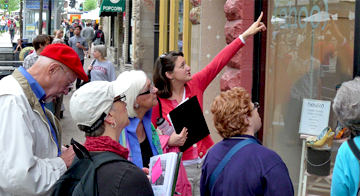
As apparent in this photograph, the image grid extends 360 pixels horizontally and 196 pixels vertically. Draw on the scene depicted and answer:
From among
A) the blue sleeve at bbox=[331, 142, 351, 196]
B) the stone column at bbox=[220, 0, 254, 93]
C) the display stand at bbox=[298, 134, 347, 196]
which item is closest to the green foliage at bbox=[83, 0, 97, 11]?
the stone column at bbox=[220, 0, 254, 93]

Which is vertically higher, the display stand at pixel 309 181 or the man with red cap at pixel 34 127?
the man with red cap at pixel 34 127

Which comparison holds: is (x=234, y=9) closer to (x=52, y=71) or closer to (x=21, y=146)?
(x=52, y=71)

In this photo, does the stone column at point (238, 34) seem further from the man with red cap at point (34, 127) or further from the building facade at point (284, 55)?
the man with red cap at point (34, 127)

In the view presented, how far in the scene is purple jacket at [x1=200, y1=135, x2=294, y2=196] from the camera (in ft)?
7.87

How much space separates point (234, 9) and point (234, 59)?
1.92ft

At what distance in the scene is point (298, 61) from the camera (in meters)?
4.81

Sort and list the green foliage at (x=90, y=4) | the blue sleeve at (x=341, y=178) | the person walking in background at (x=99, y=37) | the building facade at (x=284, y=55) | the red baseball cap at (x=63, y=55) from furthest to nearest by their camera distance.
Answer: the green foliage at (x=90, y=4) → the person walking in background at (x=99, y=37) → the building facade at (x=284, y=55) → the red baseball cap at (x=63, y=55) → the blue sleeve at (x=341, y=178)

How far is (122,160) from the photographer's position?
2.10 metres

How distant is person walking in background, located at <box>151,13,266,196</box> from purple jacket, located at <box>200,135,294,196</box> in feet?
4.18

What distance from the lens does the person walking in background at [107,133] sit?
6.56 feet

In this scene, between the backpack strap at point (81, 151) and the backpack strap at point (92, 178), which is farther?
the backpack strap at point (81, 151)

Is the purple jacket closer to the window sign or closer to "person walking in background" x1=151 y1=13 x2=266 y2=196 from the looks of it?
"person walking in background" x1=151 y1=13 x2=266 y2=196

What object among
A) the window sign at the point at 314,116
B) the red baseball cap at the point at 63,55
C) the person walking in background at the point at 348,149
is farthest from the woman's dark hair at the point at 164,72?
the person walking in background at the point at 348,149

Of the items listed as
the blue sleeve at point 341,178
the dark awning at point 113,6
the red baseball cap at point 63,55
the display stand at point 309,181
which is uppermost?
the dark awning at point 113,6
